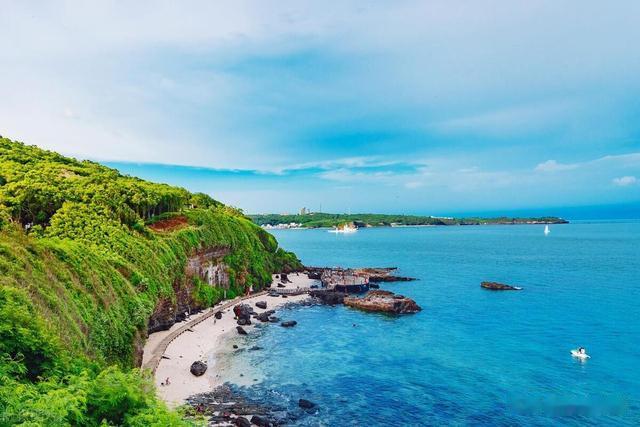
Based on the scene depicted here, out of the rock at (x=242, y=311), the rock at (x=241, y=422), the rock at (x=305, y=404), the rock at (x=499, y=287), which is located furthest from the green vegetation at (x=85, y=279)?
the rock at (x=499, y=287)

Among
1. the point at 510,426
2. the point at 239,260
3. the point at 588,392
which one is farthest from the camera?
the point at 239,260

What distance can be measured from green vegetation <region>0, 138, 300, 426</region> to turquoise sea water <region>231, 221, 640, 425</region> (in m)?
13.0

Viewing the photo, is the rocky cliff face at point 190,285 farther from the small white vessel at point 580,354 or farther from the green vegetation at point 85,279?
the small white vessel at point 580,354

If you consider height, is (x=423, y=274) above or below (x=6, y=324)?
below

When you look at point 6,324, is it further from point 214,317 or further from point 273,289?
point 273,289

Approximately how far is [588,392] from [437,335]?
18.4m

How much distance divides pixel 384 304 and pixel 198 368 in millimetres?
34083

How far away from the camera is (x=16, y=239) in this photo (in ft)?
82.3

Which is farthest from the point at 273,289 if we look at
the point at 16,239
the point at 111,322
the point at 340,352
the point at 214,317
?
the point at 16,239

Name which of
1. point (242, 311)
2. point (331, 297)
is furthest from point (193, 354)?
point (331, 297)

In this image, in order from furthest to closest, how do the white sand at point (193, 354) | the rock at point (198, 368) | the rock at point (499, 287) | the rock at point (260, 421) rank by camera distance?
the rock at point (499, 287) → the rock at point (198, 368) → the white sand at point (193, 354) → the rock at point (260, 421)

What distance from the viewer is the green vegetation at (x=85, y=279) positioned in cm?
1254

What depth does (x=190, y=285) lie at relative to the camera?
5672 centimetres

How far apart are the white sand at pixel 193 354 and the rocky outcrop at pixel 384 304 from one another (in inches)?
668
